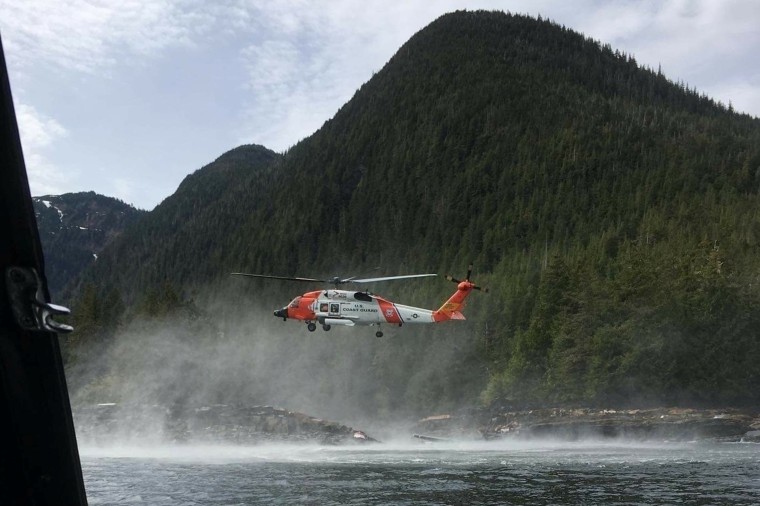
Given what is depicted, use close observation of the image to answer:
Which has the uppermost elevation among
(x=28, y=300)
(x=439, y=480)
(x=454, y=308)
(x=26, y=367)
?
(x=454, y=308)

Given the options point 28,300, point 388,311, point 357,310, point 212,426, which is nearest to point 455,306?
point 388,311

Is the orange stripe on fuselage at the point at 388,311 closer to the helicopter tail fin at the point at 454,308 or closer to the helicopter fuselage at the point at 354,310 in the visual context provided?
the helicopter fuselage at the point at 354,310

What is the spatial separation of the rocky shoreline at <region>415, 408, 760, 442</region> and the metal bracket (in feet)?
304

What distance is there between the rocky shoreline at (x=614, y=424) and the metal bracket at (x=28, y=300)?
92.7 m

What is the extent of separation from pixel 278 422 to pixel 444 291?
182 ft

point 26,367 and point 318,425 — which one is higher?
point 26,367

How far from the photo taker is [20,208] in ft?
9.80

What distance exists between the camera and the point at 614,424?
94562 millimetres

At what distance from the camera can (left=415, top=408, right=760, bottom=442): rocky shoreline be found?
3500 inches

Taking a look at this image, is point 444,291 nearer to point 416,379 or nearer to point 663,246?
point 416,379

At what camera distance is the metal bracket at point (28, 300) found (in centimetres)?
286

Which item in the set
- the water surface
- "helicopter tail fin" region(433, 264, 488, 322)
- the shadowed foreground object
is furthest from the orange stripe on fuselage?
the shadowed foreground object

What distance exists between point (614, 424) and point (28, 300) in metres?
98.4

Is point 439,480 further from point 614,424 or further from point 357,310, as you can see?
point 614,424
